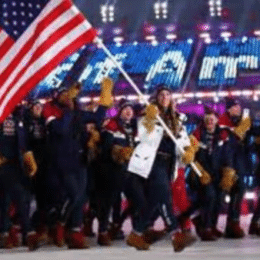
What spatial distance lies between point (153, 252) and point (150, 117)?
3.94 feet

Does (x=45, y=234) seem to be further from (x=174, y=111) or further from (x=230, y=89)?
(x=230, y=89)

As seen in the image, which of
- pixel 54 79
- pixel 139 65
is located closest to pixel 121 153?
pixel 139 65

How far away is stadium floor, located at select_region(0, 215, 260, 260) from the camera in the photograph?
7.12m

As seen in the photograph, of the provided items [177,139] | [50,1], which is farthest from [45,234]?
[50,1]

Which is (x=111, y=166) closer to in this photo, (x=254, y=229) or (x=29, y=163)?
(x=29, y=163)

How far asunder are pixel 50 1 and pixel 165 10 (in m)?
20.5

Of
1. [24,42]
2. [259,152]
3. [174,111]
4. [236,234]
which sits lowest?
[236,234]

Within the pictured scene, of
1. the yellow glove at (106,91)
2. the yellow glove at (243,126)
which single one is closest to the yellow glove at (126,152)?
the yellow glove at (106,91)

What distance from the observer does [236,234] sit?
9.88 metres

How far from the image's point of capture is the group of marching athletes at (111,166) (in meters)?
7.83

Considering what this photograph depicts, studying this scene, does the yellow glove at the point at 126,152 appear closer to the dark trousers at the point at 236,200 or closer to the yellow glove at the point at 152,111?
the yellow glove at the point at 152,111

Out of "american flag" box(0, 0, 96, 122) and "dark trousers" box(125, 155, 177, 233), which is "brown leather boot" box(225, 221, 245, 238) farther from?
"american flag" box(0, 0, 96, 122)

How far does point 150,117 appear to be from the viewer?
7.70 meters

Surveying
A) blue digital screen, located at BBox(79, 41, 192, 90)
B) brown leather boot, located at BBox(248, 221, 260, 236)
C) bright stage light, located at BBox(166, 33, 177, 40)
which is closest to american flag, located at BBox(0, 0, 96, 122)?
brown leather boot, located at BBox(248, 221, 260, 236)
